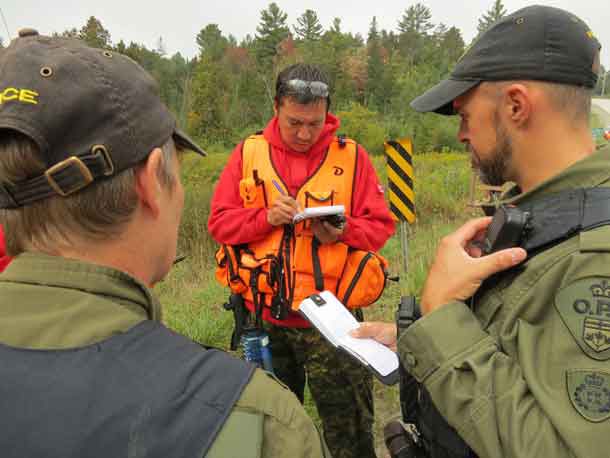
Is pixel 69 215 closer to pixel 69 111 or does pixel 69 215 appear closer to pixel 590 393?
pixel 69 111

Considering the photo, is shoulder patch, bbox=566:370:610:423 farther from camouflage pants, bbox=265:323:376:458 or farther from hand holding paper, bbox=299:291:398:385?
camouflage pants, bbox=265:323:376:458

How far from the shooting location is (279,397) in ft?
2.76

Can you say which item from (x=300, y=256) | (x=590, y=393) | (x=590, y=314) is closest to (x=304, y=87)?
(x=300, y=256)

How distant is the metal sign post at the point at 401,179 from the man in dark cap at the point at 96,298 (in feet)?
14.3

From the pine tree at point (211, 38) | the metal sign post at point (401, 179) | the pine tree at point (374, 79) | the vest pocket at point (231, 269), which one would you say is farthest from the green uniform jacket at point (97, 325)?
the pine tree at point (211, 38)

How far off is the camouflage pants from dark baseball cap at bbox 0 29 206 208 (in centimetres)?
188

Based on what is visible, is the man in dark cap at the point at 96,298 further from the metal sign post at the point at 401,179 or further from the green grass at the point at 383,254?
the metal sign post at the point at 401,179

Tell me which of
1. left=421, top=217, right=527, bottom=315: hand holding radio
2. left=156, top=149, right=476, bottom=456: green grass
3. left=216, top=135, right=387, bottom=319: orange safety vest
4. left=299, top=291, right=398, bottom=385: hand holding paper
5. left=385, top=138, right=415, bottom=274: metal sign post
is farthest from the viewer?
left=385, top=138, right=415, bottom=274: metal sign post

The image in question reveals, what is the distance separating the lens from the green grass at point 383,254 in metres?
3.98

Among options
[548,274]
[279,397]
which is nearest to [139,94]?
[279,397]

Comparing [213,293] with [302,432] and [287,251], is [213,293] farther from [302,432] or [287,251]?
[302,432]

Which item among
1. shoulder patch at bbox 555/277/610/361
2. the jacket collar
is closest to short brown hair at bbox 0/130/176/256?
shoulder patch at bbox 555/277/610/361

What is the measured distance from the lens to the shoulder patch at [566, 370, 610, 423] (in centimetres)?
96

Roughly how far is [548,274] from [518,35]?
30.2 inches
